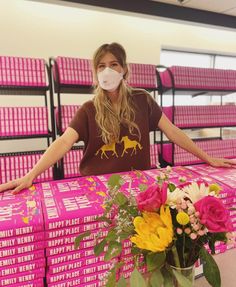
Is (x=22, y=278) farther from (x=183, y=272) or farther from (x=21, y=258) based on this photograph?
(x=183, y=272)

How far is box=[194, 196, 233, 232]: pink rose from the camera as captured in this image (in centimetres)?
40

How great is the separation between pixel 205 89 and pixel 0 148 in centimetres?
280

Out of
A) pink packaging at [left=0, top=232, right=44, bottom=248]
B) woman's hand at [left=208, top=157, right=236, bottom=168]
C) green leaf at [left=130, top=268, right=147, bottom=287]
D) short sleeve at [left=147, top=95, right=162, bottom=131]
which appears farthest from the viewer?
short sleeve at [left=147, top=95, right=162, bottom=131]

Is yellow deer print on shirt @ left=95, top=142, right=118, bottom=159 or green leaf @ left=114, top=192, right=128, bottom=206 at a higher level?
yellow deer print on shirt @ left=95, top=142, right=118, bottom=159

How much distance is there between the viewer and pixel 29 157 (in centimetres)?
244

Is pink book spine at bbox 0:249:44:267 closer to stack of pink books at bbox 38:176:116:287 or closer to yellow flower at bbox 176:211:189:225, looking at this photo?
stack of pink books at bbox 38:176:116:287

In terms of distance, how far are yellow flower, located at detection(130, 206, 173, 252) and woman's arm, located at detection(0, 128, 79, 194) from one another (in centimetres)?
52

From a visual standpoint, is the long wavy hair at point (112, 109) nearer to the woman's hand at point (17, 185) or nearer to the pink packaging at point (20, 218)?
the woman's hand at point (17, 185)

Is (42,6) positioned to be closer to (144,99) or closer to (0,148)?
(0,148)

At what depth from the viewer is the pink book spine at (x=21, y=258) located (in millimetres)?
550

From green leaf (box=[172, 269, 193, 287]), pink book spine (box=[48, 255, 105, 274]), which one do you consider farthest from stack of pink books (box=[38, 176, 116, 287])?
green leaf (box=[172, 269, 193, 287])

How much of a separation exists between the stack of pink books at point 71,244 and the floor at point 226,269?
0.27 metres

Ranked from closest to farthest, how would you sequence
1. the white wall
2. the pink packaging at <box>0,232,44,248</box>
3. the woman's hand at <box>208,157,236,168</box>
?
the pink packaging at <box>0,232,44,248</box> → the woman's hand at <box>208,157,236,168</box> → the white wall

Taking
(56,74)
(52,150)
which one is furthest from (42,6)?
(52,150)
